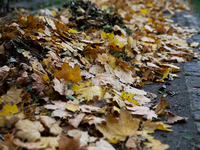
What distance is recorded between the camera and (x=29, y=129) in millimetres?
1101

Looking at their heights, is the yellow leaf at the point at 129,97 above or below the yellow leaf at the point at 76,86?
below

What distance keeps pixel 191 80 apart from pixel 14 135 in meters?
1.95

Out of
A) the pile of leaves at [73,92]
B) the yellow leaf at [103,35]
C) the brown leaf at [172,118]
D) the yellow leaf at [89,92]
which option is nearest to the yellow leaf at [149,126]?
the pile of leaves at [73,92]

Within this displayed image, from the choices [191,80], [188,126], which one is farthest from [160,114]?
[191,80]

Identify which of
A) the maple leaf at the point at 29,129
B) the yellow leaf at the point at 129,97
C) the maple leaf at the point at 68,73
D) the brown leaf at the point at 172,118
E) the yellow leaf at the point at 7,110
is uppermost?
the maple leaf at the point at 68,73

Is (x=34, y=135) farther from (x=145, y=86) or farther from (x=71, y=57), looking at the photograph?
(x=145, y=86)

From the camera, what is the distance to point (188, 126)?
1.39 m

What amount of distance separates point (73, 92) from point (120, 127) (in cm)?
53

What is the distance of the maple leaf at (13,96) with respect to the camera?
1.32 meters

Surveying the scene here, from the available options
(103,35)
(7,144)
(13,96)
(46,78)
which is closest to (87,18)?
(103,35)

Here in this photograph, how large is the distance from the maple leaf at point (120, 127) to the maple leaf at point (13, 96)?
651 millimetres

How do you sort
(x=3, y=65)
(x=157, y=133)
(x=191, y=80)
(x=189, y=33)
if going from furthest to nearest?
(x=189, y=33) → (x=191, y=80) → (x=3, y=65) → (x=157, y=133)

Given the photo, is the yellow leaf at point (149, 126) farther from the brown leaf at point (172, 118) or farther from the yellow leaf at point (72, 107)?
the yellow leaf at point (72, 107)

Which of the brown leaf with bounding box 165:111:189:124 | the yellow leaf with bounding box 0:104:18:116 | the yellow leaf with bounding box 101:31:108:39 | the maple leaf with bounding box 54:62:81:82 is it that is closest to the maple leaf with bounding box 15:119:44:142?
the yellow leaf with bounding box 0:104:18:116
